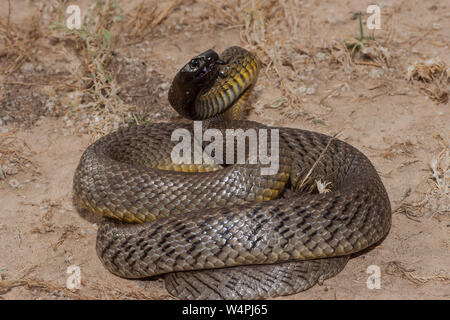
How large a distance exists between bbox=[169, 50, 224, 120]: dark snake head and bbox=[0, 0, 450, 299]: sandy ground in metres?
1.53

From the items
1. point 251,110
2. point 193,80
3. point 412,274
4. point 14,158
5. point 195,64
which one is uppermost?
point 195,64

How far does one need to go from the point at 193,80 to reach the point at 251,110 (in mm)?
1967

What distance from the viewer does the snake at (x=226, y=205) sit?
15.2ft

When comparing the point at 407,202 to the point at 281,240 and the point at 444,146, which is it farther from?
the point at 281,240

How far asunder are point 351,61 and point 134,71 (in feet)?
8.98

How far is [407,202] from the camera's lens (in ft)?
18.6

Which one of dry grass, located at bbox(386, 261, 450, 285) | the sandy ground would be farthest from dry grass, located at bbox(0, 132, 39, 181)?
dry grass, located at bbox(386, 261, 450, 285)

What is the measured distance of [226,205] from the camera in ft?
16.9

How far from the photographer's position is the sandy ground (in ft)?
16.6

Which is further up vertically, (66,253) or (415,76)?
(415,76)

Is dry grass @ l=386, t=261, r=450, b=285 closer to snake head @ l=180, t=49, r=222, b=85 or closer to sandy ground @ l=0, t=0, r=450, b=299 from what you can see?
sandy ground @ l=0, t=0, r=450, b=299

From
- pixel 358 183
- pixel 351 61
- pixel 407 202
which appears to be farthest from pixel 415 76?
pixel 358 183

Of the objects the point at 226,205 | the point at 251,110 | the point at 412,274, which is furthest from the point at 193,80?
the point at 412,274

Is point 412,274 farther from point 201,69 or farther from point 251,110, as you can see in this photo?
point 251,110
